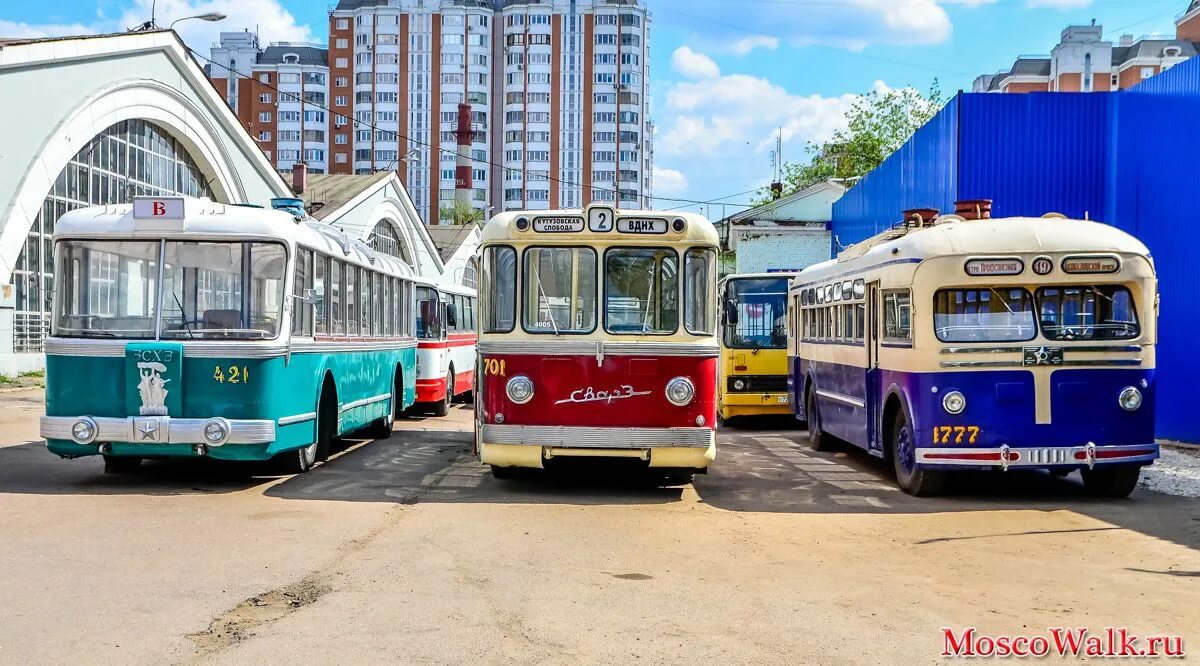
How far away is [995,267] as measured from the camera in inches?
451

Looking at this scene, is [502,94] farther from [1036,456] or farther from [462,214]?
[1036,456]

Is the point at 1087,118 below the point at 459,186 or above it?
below

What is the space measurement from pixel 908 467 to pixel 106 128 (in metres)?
28.1

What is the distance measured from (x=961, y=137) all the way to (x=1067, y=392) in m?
12.3

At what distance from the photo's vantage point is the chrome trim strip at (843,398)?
46.6 ft

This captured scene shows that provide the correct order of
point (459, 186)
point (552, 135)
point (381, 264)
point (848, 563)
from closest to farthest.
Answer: point (848, 563) < point (381, 264) < point (459, 186) < point (552, 135)

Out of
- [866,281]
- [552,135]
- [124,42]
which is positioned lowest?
[866,281]

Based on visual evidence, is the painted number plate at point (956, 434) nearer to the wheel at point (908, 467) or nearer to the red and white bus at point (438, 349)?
the wheel at point (908, 467)

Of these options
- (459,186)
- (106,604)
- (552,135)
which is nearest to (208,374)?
(106,604)

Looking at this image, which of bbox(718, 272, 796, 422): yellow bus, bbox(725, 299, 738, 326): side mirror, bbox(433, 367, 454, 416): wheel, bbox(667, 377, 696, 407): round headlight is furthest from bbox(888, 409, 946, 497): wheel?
bbox(433, 367, 454, 416): wheel

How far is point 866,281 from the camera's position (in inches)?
545

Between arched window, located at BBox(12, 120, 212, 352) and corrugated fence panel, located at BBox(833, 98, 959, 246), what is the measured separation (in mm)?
20360

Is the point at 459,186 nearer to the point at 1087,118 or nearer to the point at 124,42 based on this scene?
the point at 124,42

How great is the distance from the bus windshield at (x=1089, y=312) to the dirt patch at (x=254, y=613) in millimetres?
7507
